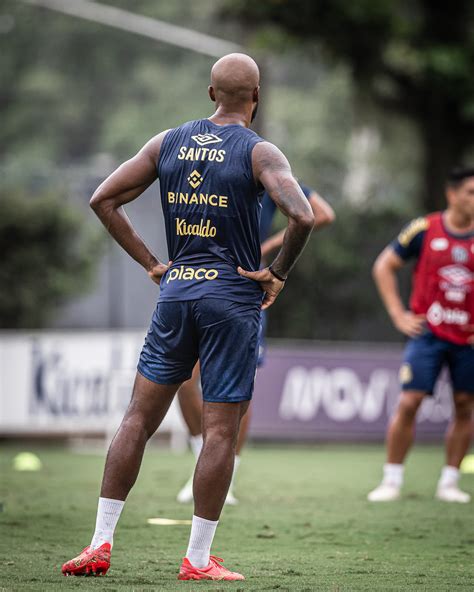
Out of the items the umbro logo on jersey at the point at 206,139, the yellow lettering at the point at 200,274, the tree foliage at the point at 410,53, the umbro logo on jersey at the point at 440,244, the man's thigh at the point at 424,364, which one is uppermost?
the tree foliage at the point at 410,53

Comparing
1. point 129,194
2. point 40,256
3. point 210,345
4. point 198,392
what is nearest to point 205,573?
point 210,345

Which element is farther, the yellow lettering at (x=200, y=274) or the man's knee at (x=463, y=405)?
the man's knee at (x=463, y=405)

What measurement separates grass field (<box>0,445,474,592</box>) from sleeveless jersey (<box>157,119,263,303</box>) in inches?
51.0

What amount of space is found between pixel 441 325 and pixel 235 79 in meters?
4.10

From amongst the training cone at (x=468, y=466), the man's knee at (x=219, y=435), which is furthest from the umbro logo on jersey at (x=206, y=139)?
the training cone at (x=468, y=466)

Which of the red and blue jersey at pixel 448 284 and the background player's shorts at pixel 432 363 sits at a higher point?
the red and blue jersey at pixel 448 284

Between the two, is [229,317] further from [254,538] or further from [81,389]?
→ [81,389]

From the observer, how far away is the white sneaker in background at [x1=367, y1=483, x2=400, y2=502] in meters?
9.44

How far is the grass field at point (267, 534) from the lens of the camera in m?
5.69

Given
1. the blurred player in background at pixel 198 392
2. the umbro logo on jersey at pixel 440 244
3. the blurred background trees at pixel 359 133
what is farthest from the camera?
the blurred background trees at pixel 359 133

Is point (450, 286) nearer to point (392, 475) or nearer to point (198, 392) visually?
point (392, 475)

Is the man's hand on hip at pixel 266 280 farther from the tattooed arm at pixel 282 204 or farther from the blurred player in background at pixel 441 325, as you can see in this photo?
the blurred player in background at pixel 441 325

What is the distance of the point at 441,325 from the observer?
949 centimetres

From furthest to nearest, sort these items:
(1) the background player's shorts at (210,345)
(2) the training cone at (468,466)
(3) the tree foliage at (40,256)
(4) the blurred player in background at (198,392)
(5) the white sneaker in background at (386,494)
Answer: (3) the tree foliage at (40,256)
(2) the training cone at (468,466)
(5) the white sneaker in background at (386,494)
(4) the blurred player in background at (198,392)
(1) the background player's shorts at (210,345)
